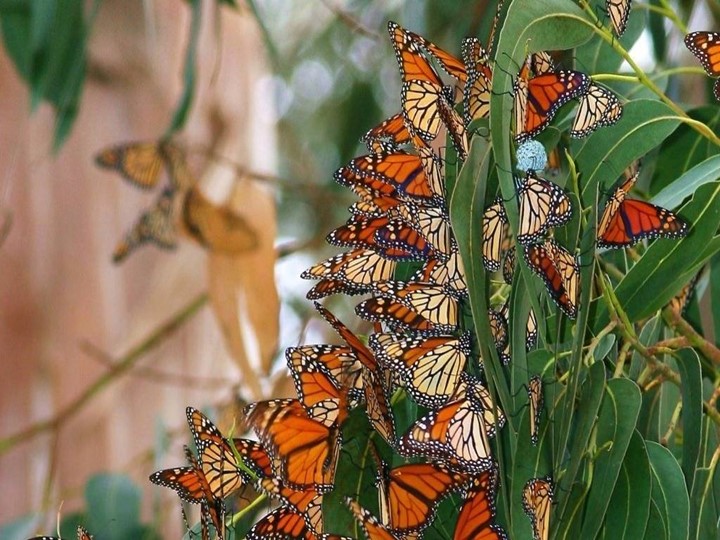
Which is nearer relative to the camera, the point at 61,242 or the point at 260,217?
the point at 260,217

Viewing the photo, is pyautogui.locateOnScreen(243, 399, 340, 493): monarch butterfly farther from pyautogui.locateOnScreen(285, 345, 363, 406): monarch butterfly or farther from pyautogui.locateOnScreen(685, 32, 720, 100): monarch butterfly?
pyautogui.locateOnScreen(685, 32, 720, 100): monarch butterfly

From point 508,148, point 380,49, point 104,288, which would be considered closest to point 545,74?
point 508,148

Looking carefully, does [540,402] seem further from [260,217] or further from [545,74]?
[260,217]

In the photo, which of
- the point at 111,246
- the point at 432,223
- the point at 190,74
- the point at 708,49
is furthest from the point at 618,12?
the point at 111,246

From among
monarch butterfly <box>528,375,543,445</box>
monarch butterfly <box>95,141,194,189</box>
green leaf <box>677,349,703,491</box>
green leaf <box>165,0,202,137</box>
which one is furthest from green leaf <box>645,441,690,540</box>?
monarch butterfly <box>95,141,194,189</box>

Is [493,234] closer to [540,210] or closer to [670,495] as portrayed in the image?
[540,210]
